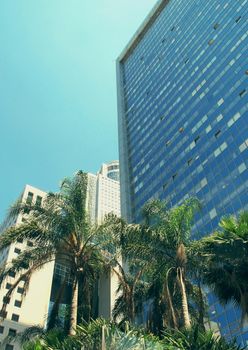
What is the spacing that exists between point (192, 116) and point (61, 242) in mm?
66212

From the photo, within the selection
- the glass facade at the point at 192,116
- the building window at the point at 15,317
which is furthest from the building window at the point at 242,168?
the building window at the point at 15,317

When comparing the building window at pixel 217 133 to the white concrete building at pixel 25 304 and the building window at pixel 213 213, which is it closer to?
the building window at pixel 213 213

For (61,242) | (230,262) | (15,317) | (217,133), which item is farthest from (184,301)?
(217,133)

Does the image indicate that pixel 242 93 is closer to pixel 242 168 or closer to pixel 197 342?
pixel 242 168

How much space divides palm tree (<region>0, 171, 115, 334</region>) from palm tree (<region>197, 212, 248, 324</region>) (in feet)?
20.1

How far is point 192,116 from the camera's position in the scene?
8462 centimetres

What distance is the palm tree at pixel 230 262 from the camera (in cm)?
1767

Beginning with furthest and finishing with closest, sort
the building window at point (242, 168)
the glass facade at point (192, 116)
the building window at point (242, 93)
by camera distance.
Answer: the building window at point (242, 93) → the glass facade at point (192, 116) → the building window at point (242, 168)

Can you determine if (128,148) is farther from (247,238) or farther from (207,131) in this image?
(247,238)

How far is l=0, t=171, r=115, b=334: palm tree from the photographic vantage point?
71.5 ft

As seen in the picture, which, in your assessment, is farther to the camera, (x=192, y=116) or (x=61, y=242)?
(x=192, y=116)

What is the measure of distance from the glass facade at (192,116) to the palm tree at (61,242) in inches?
1083

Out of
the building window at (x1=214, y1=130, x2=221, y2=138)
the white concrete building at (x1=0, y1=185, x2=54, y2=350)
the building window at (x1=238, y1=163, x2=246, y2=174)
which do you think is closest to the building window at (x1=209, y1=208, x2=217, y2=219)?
the building window at (x1=238, y1=163, x2=246, y2=174)

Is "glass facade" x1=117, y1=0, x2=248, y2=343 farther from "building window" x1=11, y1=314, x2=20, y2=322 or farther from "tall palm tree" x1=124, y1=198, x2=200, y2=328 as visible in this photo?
"tall palm tree" x1=124, y1=198, x2=200, y2=328
